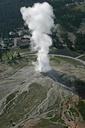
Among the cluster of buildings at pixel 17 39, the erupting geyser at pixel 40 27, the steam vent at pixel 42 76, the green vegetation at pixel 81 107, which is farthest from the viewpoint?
the cluster of buildings at pixel 17 39

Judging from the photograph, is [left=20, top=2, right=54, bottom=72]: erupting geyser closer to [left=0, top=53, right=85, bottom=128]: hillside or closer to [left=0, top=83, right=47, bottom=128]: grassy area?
[left=0, top=53, right=85, bottom=128]: hillside

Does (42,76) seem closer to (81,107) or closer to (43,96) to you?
(43,96)

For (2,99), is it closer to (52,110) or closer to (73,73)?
(52,110)

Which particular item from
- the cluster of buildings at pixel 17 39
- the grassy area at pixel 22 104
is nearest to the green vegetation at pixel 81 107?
the grassy area at pixel 22 104

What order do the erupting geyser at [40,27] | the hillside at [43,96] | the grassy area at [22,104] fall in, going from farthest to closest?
the erupting geyser at [40,27] → the grassy area at [22,104] → the hillside at [43,96]

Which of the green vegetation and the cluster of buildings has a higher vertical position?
the cluster of buildings

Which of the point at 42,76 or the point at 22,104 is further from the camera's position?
the point at 42,76

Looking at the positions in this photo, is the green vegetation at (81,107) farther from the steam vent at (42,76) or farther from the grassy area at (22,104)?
the grassy area at (22,104)

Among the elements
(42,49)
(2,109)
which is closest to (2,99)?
(2,109)

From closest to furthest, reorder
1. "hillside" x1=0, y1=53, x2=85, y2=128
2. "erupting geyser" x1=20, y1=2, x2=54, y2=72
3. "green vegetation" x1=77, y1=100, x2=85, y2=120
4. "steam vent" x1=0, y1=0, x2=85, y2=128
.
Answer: "hillside" x1=0, y1=53, x2=85, y2=128, "green vegetation" x1=77, y1=100, x2=85, y2=120, "steam vent" x1=0, y1=0, x2=85, y2=128, "erupting geyser" x1=20, y1=2, x2=54, y2=72

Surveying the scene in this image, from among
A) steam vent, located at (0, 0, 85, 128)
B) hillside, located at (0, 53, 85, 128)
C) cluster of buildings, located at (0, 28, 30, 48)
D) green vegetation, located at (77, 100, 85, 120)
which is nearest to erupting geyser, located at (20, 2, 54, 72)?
steam vent, located at (0, 0, 85, 128)

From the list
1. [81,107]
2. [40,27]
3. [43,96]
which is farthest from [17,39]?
[81,107]
